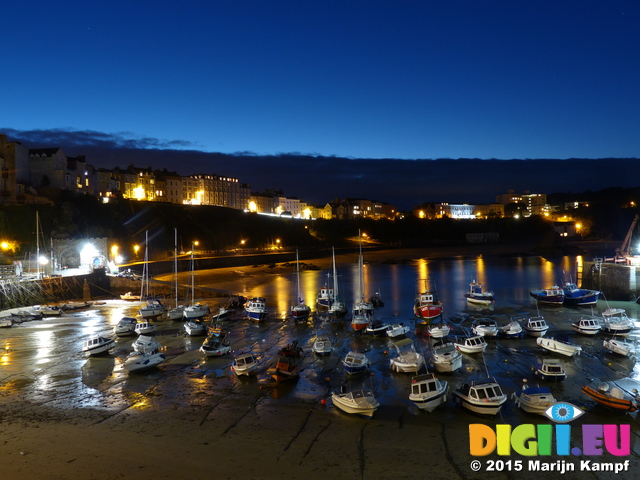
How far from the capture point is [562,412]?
1237 centimetres

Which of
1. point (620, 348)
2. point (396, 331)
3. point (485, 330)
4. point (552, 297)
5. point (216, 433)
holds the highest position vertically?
point (552, 297)

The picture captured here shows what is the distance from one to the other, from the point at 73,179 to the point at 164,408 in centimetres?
5931

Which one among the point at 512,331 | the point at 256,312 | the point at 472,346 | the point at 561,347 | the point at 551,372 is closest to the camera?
the point at 551,372

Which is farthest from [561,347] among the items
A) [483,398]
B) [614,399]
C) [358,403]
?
[358,403]

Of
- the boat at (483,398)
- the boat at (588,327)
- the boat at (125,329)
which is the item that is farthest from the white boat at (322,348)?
the boat at (588,327)

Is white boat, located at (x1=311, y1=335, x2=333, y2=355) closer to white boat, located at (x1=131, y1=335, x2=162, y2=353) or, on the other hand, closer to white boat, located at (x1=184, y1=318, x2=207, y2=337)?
white boat, located at (x1=131, y1=335, x2=162, y2=353)

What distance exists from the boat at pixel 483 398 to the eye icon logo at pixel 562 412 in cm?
119

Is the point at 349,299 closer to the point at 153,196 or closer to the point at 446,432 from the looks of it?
the point at 446,432

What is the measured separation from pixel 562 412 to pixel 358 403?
5.57 m

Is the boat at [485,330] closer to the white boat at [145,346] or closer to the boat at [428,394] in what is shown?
the boat at [428,394]

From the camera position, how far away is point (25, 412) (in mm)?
13562

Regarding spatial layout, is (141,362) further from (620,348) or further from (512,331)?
(620,348)

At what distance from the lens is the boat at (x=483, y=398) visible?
500 inches

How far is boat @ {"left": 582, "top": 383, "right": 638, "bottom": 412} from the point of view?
1266 centimetres
